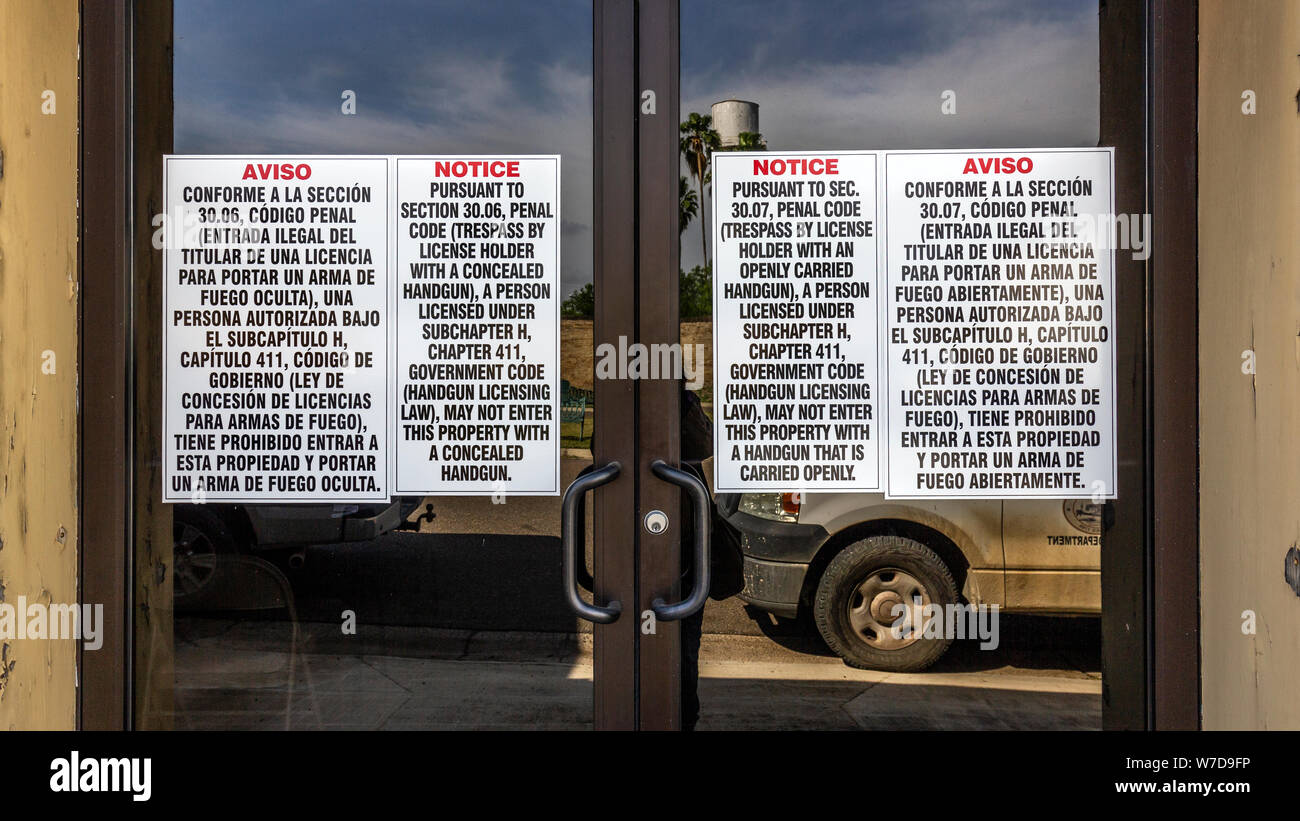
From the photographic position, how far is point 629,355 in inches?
82.7

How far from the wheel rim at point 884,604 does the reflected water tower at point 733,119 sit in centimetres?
111

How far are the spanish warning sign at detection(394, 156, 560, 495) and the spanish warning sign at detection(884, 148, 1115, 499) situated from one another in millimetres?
847

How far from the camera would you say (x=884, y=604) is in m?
2.09

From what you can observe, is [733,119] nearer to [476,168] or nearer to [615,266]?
[615,266]

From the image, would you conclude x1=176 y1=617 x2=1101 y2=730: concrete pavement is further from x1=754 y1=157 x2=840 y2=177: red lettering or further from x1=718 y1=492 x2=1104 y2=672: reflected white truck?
x1=754 y1=157 x2=840 y2=177: red lettering

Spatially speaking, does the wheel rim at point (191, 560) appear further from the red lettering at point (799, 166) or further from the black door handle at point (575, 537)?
the red lettering at point (799, 166)

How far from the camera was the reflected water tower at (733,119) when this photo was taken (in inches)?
82.1

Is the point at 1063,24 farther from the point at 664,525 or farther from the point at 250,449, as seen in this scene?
the point at 250,449

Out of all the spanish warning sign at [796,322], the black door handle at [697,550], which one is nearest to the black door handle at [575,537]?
the black door handle at [697,550]

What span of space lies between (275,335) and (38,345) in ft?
1.62

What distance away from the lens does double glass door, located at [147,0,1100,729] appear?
6.85 feet

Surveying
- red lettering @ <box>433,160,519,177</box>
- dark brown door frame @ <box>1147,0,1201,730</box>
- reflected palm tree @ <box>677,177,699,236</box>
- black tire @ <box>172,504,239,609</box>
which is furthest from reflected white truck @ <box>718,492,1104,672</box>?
black tire @ <box>172,504,239,609</box>

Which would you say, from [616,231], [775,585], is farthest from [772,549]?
[616,231]
